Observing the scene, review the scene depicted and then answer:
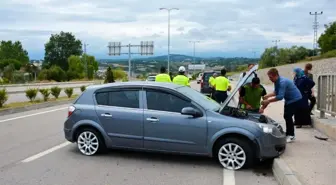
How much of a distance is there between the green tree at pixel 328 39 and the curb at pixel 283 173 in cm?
9871

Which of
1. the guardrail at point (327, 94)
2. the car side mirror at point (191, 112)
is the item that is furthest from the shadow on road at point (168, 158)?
the guardrail at point (327, 94)

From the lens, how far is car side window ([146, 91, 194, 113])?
7047 millimetres

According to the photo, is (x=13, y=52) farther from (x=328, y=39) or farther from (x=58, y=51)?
(x=328, y=39)

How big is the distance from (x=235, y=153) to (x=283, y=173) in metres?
1.02

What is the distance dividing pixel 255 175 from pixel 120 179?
86.1 inches

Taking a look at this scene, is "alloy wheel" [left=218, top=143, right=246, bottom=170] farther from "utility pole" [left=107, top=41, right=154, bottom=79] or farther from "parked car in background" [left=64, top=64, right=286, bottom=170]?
"utility pole" [left=107, top=41, right=154, bottom=79]

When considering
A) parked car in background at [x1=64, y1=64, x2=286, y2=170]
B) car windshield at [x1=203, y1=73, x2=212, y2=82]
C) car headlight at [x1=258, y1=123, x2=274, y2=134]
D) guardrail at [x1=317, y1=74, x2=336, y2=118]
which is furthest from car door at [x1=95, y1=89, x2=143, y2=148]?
car windshield at [x1=203, y1=73, x2=212, y2=82]

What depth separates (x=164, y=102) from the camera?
716 cm

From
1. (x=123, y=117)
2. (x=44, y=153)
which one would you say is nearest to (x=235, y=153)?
(x=123, y=117)

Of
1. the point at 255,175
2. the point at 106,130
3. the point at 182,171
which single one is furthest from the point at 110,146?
the point at 255,175

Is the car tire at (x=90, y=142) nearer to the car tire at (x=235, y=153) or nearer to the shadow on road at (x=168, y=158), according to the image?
the shadow on road at (x=168, y=158)

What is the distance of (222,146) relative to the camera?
264 inches

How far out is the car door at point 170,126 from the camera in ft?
22.3

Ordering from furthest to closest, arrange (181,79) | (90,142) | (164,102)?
(181,79), (90,142), (164,102)
